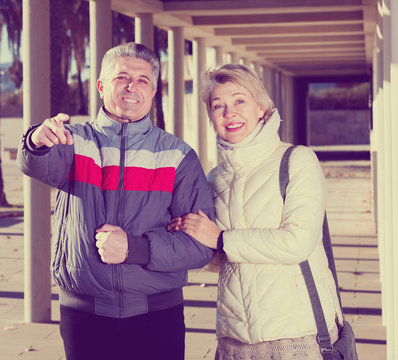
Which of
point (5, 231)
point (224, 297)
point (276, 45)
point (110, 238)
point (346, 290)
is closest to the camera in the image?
point (110, 238)

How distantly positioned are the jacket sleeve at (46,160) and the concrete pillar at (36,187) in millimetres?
3771

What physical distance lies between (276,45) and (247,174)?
595 inches

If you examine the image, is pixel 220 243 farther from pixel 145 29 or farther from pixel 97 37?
pixel 145 29

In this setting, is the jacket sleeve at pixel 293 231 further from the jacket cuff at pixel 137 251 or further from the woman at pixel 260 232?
the jacket cuff at pixel 137 251

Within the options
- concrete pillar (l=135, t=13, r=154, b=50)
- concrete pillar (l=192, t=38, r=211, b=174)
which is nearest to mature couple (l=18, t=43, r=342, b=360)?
concrete pillar (l=135, t=13, r=154, b=50)

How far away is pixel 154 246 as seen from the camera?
9.98 ft

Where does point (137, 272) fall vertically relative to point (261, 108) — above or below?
below

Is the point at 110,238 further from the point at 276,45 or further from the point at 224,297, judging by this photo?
the point at 276,45

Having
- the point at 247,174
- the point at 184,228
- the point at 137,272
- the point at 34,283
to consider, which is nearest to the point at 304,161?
the point at 247,174

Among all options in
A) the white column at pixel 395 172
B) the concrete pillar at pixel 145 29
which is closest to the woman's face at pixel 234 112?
the white column at pixel 395 172

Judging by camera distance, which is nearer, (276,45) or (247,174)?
(247,174)

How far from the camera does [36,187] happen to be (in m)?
6.92

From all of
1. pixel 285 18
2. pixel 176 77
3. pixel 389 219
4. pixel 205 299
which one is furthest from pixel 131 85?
pixel 176 77

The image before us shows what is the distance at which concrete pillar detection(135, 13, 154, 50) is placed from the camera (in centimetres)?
1015
